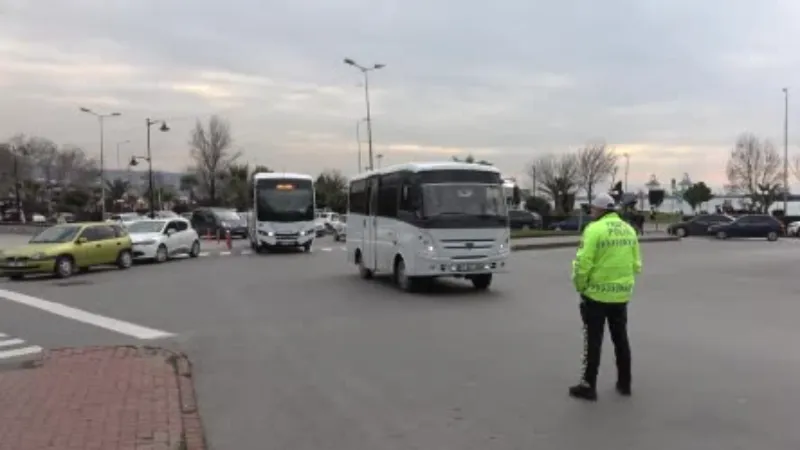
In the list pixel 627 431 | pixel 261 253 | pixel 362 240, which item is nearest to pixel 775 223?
pixel 261 253

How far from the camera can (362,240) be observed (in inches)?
855

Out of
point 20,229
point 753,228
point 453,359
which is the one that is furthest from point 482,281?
point 20,229

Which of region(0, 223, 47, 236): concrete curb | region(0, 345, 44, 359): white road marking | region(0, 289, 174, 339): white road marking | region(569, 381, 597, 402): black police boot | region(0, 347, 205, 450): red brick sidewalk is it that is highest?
region(0, 223, 47, 236): concrete curb

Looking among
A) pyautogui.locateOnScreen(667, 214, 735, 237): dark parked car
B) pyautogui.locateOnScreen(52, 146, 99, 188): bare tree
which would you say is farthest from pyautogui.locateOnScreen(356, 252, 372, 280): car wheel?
pyautogui.locateOnScreen(52, 146, 99, 188): bare tree

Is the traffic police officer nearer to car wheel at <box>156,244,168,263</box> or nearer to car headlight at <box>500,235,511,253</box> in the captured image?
car headlight at <box>500,235,511,253</box>

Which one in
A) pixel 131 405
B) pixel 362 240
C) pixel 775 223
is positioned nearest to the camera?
pixel 131 405

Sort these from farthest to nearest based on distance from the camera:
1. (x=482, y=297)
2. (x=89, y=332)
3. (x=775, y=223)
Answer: (x=775, y=223)
(x=482, y=297)
(x=89, y=332)

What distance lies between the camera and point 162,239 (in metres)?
30.0

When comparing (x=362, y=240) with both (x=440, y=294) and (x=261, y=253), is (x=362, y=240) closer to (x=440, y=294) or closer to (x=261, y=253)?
(x=440, y=294)

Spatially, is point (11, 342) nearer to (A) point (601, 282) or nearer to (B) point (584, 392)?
(B) point (584, 392)

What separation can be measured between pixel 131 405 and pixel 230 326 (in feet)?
19.1

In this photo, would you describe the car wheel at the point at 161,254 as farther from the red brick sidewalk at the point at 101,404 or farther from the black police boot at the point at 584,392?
the black police boot at the point at 584,392

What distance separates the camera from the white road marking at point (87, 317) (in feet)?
40.5

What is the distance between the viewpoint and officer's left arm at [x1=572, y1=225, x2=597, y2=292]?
7441mm
